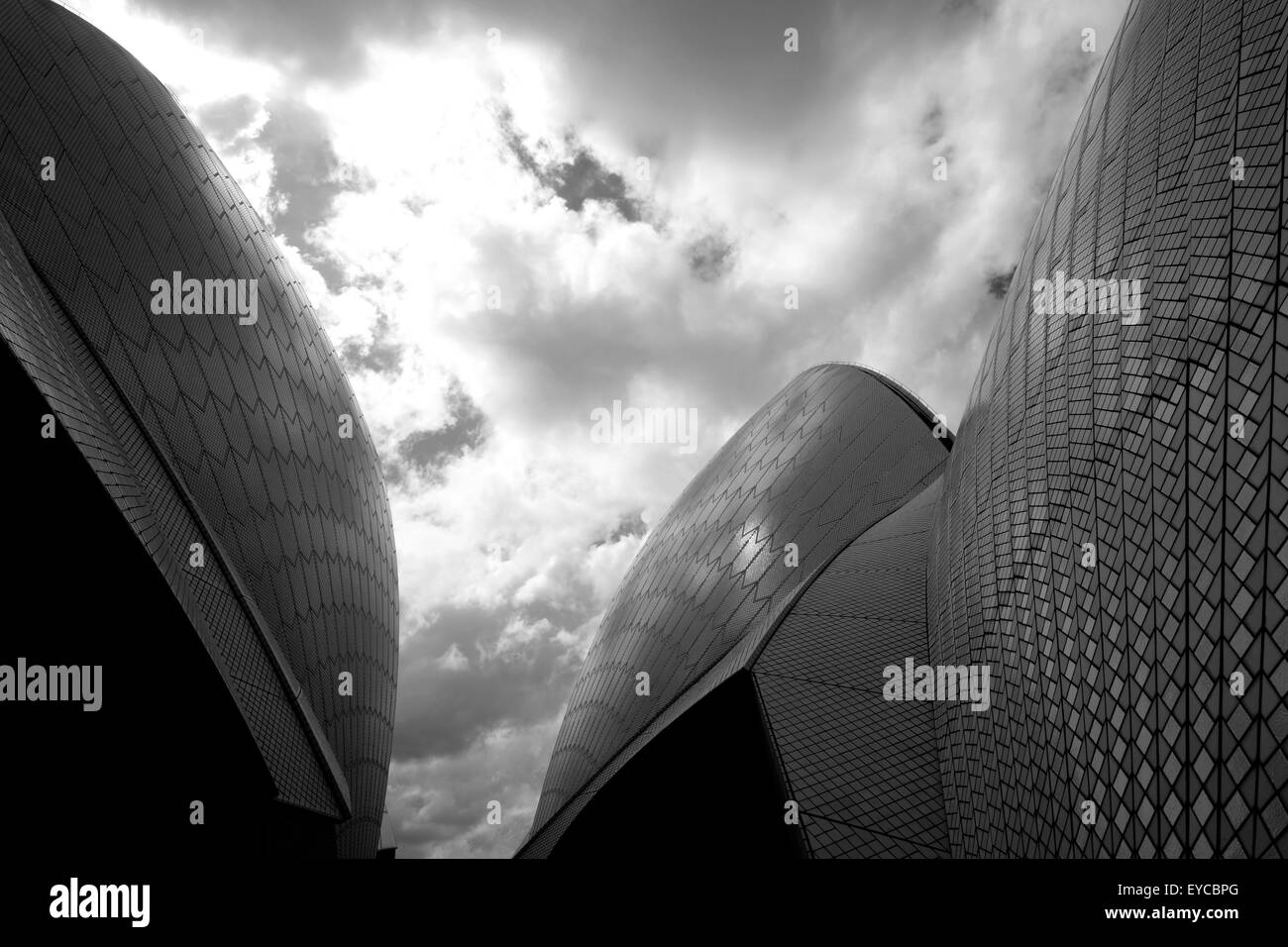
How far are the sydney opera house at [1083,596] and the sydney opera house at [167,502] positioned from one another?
9.39m

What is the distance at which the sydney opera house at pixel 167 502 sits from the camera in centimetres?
1098

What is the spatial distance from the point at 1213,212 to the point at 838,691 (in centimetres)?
1177

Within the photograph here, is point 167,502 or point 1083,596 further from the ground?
point 167,502

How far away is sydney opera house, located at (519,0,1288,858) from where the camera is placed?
812 centimetres

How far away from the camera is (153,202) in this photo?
2164 centimetres

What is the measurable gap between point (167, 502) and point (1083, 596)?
19.6 meters

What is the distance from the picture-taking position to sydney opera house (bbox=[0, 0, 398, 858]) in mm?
10984

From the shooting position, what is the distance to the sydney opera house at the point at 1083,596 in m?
8.12

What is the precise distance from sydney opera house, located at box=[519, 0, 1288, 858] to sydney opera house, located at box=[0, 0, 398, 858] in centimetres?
939

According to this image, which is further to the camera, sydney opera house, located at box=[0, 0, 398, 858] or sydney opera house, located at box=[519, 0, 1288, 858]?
sydney opera house, located at box=[0, 0, 398, 858]

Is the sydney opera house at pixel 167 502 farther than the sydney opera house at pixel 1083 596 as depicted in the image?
Yes

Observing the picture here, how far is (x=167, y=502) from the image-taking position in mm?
18000
